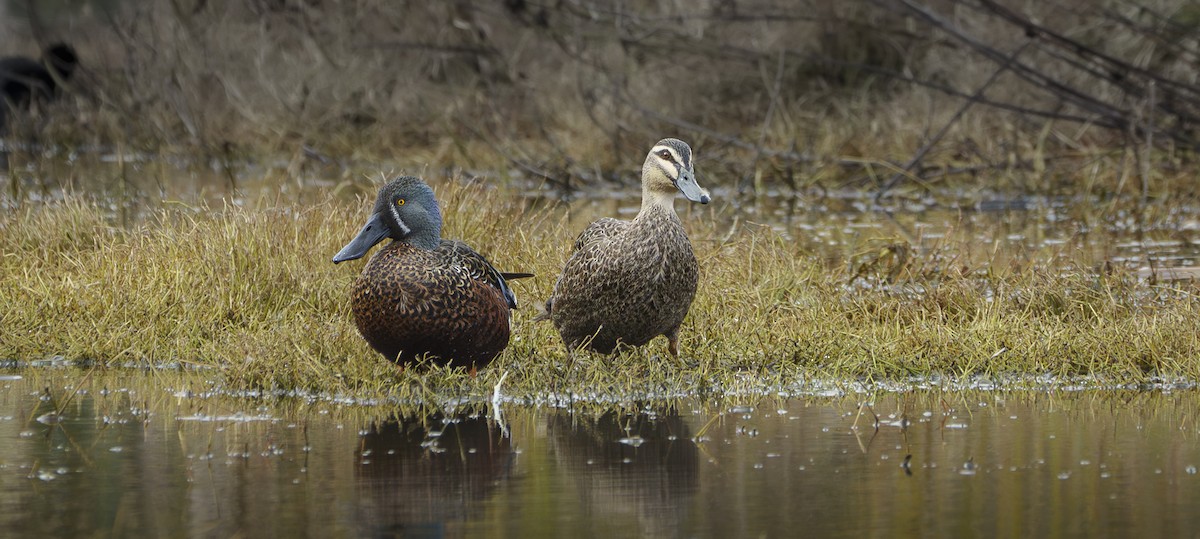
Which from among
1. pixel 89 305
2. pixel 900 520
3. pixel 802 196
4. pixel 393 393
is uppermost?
pixel 802 196

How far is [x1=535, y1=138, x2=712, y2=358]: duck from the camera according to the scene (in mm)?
6527

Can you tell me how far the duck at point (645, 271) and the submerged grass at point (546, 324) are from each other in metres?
0.19

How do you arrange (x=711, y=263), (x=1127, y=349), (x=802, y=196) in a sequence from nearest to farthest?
(x=1127, y=349), (x=711, y=263), (x=802, y=196)

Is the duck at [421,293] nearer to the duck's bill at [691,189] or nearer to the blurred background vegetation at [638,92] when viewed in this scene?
the duck's bill at [691,189]

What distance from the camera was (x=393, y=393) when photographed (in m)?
6.49

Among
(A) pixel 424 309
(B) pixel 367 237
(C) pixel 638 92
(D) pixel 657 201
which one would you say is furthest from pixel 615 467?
(C) pixel 638 92

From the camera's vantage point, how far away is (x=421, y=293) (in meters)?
6.31

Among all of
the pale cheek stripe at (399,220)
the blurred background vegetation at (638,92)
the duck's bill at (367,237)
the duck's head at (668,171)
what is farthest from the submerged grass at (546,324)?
the blurred background vegetation at (638,92)

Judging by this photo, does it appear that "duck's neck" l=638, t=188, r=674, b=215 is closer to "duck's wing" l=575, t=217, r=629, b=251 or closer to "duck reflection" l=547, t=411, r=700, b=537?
"duck's wing" l=575, t=217, r=629, b=251

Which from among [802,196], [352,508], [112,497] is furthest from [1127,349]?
[802,196]

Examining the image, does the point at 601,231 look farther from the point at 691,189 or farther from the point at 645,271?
the point at 691,189

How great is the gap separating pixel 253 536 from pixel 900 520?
1.71 meters

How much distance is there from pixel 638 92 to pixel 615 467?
14.2 metres

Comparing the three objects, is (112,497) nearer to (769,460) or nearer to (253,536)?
(253,536)
